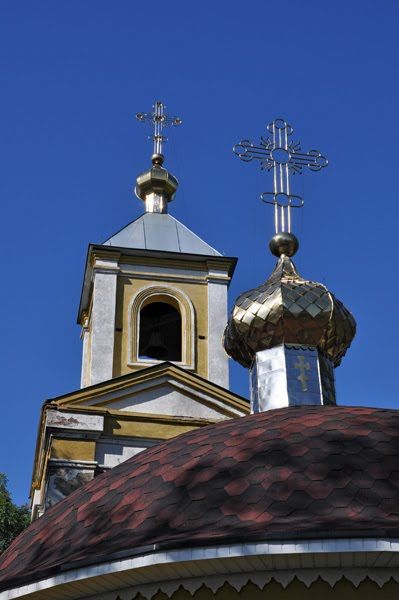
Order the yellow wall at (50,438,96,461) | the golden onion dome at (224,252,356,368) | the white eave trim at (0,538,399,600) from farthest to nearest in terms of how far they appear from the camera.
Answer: the yellow wall at (50,438,96,461), the golden onion dome at (224,252,356,368), the white eave trim at (0,538,399,600)

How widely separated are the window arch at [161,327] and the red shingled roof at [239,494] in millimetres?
10347

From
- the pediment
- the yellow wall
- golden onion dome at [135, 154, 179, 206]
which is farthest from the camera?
golden onion dome at [135, 154, 179, 206]

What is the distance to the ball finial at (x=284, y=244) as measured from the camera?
8.63 m

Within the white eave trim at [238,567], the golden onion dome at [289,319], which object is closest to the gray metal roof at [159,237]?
the golden onion dome at [289,319]

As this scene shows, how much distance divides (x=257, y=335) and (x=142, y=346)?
896 centimetres

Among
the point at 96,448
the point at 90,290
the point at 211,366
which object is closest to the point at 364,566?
the point at 96,448

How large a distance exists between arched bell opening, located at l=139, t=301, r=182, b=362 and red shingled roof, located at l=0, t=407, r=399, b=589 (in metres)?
11.2

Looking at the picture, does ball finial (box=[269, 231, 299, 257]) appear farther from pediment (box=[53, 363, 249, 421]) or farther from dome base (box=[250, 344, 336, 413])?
pediment (box=[53, 363, 249, 421])

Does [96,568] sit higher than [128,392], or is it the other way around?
[128,392]

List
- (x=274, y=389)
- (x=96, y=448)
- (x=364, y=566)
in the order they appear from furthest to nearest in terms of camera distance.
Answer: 1. (x=96, y=448)
2. (x=274, y=389)
3. (x=364, y=566)

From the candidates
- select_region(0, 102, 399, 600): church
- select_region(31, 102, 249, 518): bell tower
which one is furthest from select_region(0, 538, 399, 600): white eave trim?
select_region(31, 102, 249, 518): bell tower

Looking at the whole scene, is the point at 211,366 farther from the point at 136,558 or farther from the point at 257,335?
the point at 136,558

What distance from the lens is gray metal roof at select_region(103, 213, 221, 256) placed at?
17344mm

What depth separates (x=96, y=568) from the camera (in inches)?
181
